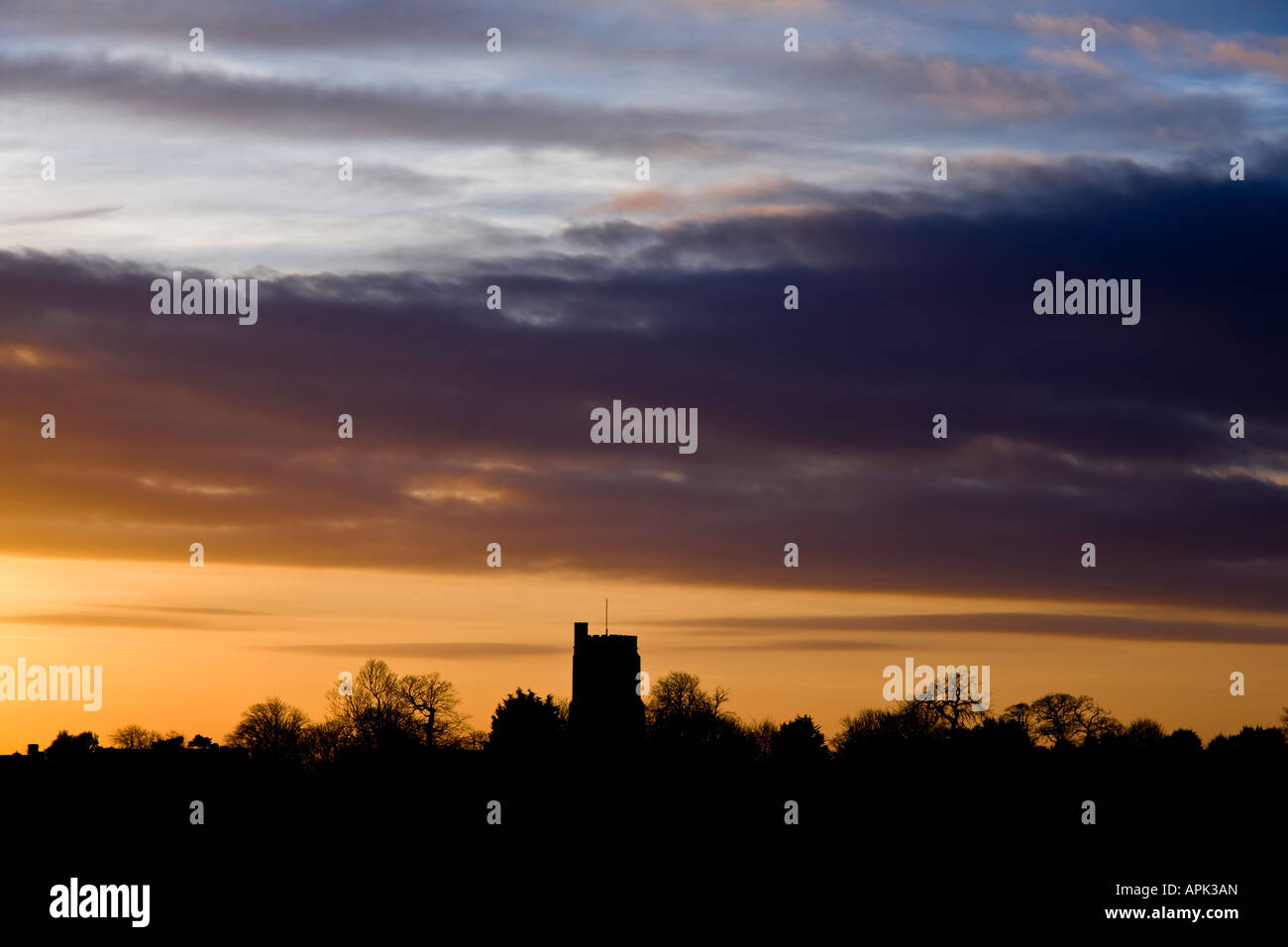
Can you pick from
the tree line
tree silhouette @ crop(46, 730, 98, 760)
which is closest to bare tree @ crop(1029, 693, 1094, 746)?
the tree line

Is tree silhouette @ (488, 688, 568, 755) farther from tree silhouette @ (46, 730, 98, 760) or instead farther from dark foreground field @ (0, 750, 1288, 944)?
tree silhouette @ (46, 730, 98, 760)

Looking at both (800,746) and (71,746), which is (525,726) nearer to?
(800,746)

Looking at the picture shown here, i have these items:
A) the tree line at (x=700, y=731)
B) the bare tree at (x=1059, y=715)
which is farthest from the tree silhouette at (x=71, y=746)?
the bare tree at (x=1059, y=715)

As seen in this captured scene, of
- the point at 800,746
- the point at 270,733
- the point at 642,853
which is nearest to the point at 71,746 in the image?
the point at 270,733

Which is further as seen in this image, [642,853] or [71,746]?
[71,746]

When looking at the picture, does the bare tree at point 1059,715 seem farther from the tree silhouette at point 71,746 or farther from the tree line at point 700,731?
the tree silhouette at point 71,746

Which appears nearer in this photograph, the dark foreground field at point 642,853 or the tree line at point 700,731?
the dark foreground field at point 642,853

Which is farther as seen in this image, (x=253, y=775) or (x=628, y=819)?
(x=253, y=775)

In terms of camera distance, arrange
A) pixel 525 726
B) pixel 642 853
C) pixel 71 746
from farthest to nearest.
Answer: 1. pixel 71 746
2. pixel 525 726
3. pixel 642 853

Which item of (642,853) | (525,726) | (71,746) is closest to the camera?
(642,853)

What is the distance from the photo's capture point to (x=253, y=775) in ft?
418
